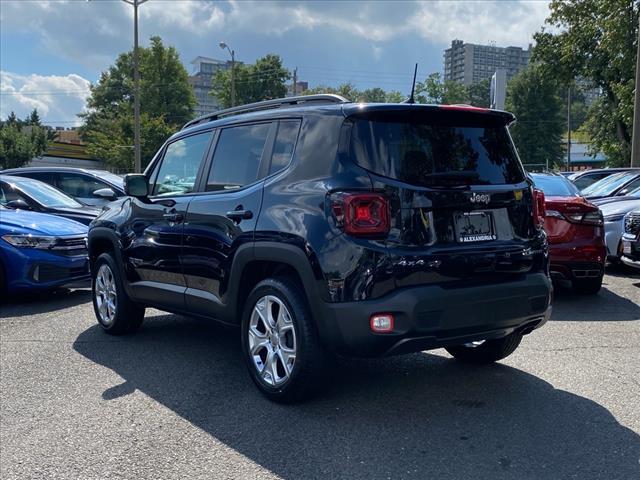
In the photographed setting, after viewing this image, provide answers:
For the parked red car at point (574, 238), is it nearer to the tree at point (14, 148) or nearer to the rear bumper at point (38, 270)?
the rear bumper at point (38, 270)

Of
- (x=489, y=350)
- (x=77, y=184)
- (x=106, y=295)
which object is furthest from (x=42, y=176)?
(x=489, y=350)

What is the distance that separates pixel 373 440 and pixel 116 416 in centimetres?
168

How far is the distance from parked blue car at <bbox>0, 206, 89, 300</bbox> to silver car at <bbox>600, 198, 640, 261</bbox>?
7378mm

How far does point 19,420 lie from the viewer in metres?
4.07

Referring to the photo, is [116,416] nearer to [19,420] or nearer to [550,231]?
[19,420]

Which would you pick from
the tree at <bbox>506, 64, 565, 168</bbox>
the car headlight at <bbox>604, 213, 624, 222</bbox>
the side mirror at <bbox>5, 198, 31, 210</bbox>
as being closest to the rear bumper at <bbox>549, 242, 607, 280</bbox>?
the car headlight at <bbox>604, 213, 624, 222</bbox>

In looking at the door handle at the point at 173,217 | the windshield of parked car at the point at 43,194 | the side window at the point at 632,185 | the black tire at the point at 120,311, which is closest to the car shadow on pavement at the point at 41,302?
the black tire at the point at 120,311

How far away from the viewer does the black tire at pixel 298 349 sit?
12.6 feet

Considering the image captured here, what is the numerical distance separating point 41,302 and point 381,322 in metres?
6.02

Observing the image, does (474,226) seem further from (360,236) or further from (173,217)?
(173,217)

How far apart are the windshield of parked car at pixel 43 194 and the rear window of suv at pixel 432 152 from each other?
7.66 metres

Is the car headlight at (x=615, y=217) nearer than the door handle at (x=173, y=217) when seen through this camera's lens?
No

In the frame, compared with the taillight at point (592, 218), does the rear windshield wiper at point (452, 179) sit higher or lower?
higher

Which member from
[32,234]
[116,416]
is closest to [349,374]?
[116,416]
